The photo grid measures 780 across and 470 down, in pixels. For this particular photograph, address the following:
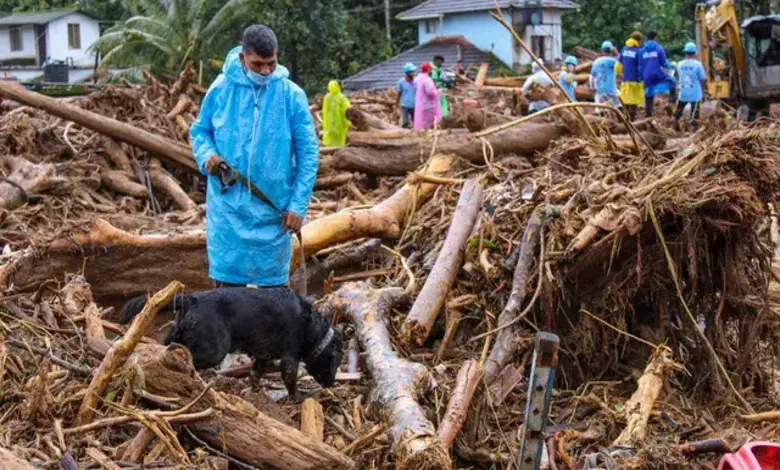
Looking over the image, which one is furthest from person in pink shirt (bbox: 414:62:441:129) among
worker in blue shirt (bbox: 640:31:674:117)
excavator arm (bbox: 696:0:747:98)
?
excavator arm (bbox: 696:0:747:98)

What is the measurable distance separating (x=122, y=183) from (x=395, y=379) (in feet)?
→ 21.6

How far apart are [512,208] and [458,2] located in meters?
40.1

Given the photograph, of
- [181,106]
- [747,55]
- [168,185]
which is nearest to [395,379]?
[168,185]

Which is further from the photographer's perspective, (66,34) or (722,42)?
(66,34)

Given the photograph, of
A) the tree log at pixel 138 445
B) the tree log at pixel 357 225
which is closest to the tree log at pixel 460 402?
the tree log at pixel 138 445

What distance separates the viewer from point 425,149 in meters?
10.6

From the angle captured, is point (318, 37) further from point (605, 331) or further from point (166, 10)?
point (605, 331)

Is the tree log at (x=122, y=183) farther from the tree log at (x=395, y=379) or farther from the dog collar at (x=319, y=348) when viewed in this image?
the dog collar at (x=319, y=348)

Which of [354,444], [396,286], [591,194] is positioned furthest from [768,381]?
[354,444]

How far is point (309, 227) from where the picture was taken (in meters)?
7.99

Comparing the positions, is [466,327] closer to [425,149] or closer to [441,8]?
[425,149]

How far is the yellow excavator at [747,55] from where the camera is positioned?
22625mm

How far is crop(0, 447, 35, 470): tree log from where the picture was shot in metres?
4.27

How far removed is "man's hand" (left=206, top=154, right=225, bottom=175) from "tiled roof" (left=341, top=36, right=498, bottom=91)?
30.7 m
